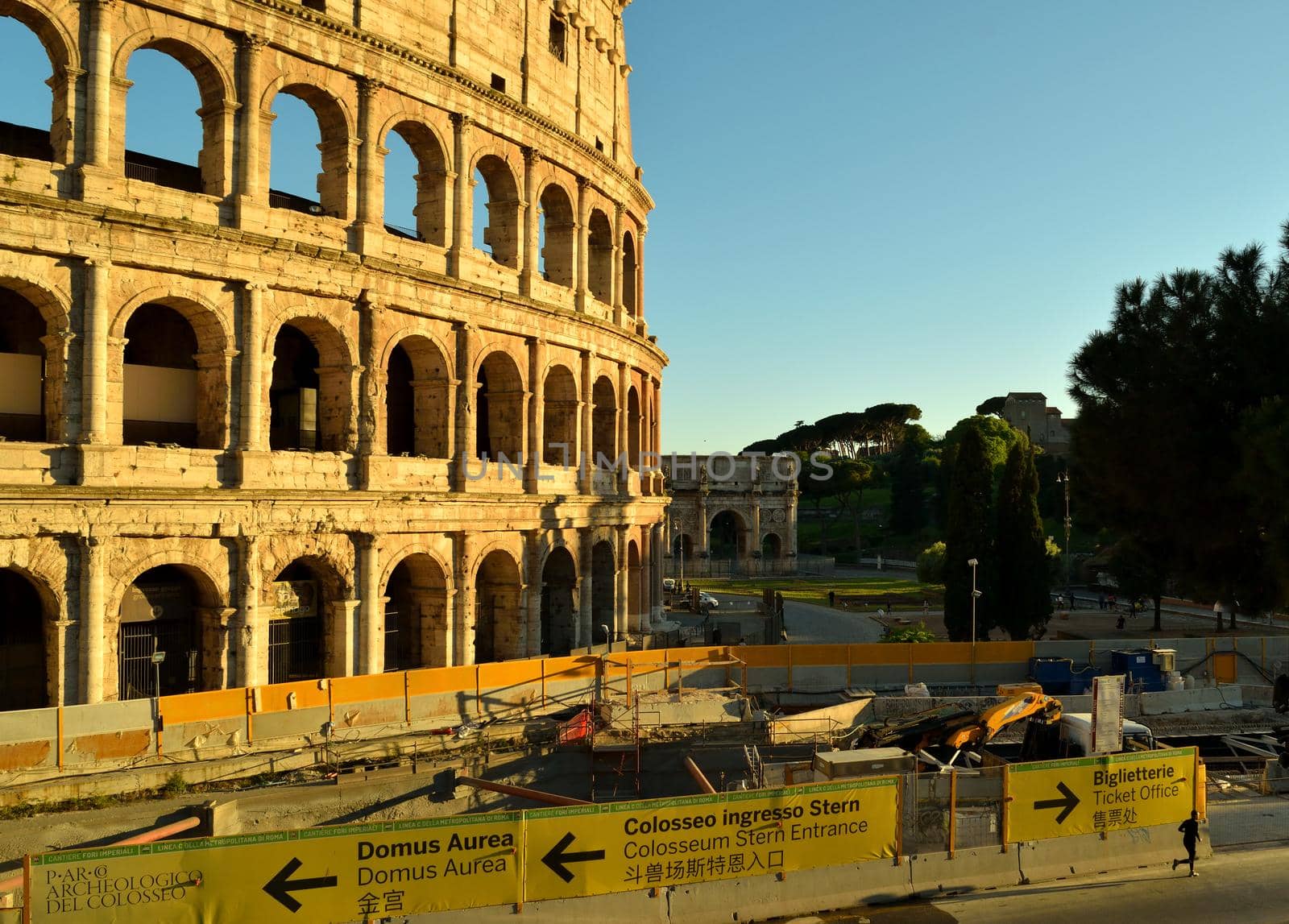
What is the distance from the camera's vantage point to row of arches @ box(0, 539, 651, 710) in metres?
21.7

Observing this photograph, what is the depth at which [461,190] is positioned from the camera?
91.8ft

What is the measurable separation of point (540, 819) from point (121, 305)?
15071 millimetres

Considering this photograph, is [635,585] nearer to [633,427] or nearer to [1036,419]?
[633,427]

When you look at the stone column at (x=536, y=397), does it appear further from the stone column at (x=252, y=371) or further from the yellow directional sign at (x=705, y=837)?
the yellow directional sign at (x=705, y=837)

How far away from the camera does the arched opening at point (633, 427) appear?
1510 inches

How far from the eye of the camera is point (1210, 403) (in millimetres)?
26844

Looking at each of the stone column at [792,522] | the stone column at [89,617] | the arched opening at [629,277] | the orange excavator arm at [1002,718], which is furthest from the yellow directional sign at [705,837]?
the stone column at [792,522]

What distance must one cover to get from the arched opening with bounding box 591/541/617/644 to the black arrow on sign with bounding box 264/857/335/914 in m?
22.6

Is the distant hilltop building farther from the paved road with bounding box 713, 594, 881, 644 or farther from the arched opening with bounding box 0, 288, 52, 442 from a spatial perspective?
the arched opening with bounding box 0, 288, 52, 442

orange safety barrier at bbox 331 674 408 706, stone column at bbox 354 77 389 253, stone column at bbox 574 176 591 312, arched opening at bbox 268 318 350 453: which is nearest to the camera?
orange safety barrier at bbox 331 674 408 706

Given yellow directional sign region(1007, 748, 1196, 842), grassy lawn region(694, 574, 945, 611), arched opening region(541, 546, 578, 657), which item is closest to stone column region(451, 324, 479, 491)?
arched opening region(541, 546, 578, 657)

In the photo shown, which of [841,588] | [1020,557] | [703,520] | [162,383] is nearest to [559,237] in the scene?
[162,383]

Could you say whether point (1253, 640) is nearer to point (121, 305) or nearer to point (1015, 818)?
point (1015, 818)

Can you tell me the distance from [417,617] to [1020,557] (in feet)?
82.3
